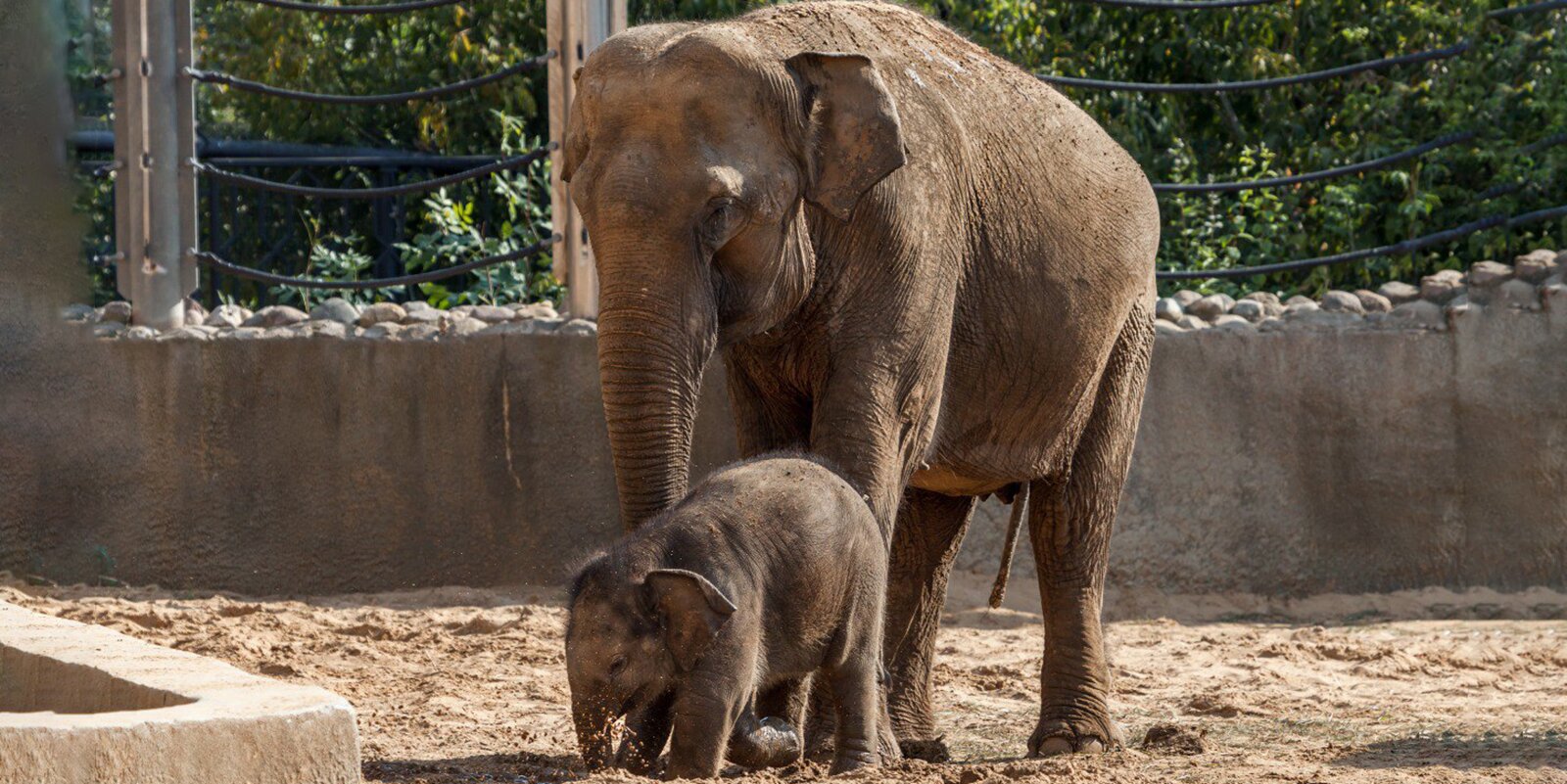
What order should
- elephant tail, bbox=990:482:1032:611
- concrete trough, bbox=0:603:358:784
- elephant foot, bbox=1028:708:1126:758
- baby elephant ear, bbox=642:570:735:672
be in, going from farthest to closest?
elephant tail, bbox=990:482:1032:611 → elephant foot, bbox=1028:708:1126:758 → baby elephant ear, bbox=642:570:735:672 → concrete trough, bbox=0:603:358:784

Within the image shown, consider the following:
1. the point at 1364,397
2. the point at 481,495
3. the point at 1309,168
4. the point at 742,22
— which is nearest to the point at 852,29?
the point at 742,22

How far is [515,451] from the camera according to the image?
8.28 metres

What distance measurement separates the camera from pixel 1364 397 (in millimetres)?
8617

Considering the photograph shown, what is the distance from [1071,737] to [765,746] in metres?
1.59

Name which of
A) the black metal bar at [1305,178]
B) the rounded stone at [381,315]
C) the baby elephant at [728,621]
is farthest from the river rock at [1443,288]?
the baby elephant at [728,621]

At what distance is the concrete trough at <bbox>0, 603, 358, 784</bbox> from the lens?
3.25m

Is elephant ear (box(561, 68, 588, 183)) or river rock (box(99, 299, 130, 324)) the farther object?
river rock (box(99, 299, 130, 324))

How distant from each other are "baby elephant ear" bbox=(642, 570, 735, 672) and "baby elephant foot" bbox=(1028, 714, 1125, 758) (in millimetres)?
1855

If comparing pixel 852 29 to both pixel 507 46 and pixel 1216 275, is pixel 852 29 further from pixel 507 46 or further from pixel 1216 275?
pixel 507 46

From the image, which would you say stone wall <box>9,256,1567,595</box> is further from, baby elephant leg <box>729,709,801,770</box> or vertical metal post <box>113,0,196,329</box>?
baby elephant leg <box>729,709,801,770</box>

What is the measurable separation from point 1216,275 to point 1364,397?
0.79 meters

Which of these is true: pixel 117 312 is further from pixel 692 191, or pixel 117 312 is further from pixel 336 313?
pixel 692 191

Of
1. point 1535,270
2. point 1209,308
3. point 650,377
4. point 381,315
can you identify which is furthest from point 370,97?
point 1535,270

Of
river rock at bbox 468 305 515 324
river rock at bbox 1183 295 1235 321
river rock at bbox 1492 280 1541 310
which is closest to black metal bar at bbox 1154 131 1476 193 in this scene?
river rock at bbox 1183 295 1235 321
